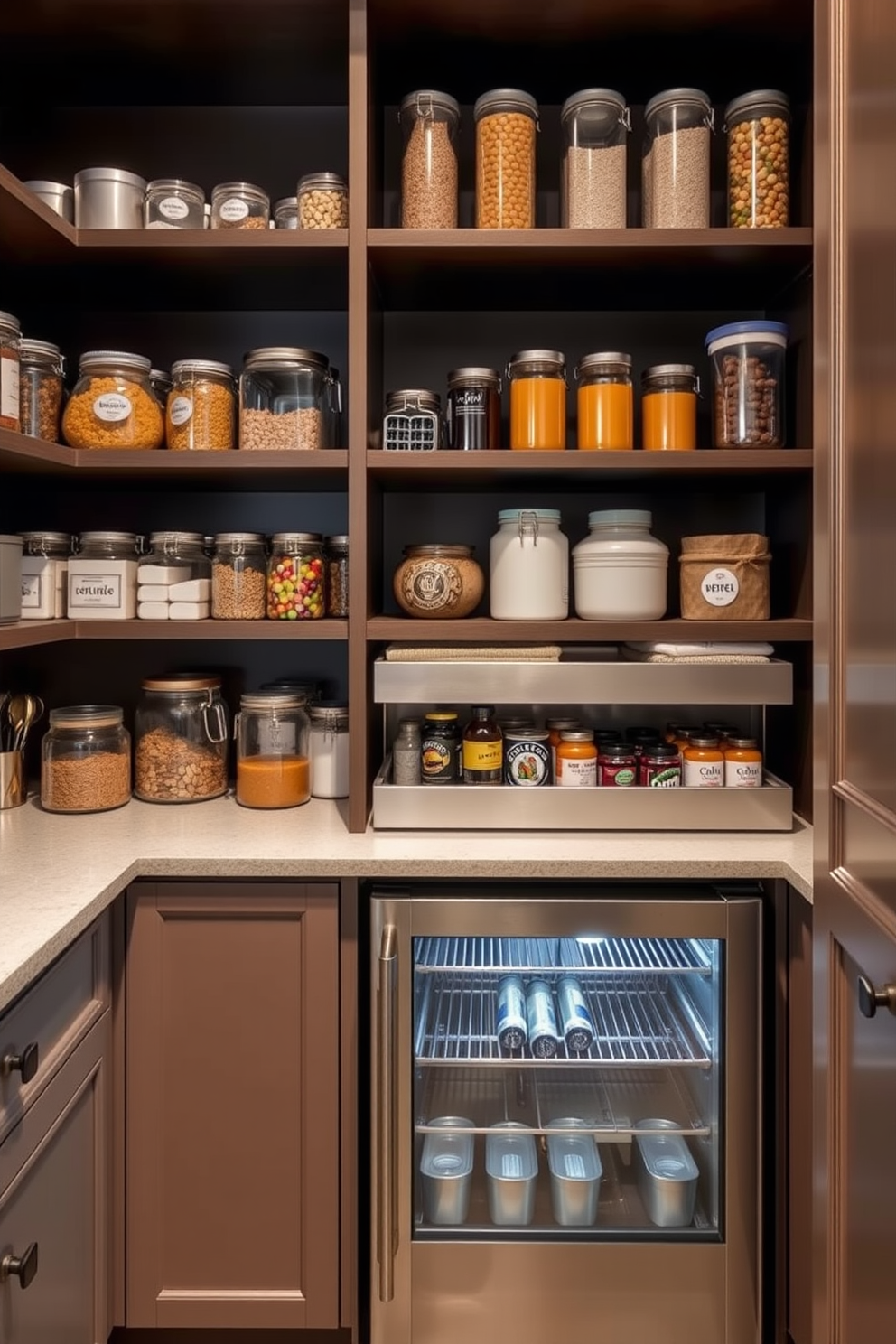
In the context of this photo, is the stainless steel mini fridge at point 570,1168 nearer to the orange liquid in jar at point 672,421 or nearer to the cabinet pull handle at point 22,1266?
the cabinet pull handle at point 22,1266

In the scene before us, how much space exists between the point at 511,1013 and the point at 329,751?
62 cm

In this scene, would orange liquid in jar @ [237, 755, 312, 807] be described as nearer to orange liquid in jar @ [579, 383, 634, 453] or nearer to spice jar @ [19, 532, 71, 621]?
spice jar @ [19, 532, 71, 621]

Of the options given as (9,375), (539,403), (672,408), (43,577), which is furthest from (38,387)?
(672,408)

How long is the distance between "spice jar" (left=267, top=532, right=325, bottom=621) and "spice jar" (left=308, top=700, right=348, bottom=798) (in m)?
Result: 0.21

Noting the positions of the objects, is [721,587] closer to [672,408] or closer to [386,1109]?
[672,408]

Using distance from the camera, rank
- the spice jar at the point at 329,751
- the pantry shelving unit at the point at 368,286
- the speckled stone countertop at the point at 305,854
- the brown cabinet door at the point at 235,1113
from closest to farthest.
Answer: the speckled stone countertop at the point at 305,854
the brown cabinet door at the point at 235,1113
the pantry shelving unit at the point at 368,286
the spice jar at the point at 329,751

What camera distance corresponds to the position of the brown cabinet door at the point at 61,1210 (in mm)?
1166

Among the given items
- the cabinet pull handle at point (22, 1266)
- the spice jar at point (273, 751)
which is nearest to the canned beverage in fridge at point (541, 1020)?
the spice jar at point (273, 751)

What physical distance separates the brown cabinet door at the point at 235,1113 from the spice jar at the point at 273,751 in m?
0.33

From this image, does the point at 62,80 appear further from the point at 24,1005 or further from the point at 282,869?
the point at 24,1005

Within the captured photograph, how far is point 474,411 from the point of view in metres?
1.82

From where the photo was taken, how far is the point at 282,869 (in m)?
1.54

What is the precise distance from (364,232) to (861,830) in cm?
130

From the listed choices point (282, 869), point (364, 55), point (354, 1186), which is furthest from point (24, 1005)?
point (364, 55)
